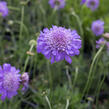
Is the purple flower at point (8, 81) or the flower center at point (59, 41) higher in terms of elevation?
the flower center at point (59, 41)

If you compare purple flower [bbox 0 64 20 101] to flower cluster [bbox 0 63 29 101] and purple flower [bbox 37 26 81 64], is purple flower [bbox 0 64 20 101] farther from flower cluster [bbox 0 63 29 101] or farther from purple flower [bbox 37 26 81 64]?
purple flower [bbox 37 26 81 64]

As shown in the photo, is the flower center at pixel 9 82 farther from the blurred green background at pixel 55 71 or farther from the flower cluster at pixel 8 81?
the blurred green background at pixel 55 71

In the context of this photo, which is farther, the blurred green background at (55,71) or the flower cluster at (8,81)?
the blurred green background at (55,71)

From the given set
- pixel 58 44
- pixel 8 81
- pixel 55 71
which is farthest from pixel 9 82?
pixel 55 71

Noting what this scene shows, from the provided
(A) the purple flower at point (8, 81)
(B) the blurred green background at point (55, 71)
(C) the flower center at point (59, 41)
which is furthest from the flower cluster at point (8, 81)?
(C) the flower center at point (59, 41)

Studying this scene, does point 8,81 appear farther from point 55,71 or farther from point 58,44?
point 55,71

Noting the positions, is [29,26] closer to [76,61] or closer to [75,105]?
[76,61]
